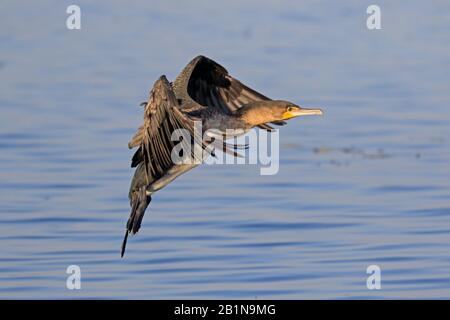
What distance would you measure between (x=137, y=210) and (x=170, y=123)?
73 centimetres

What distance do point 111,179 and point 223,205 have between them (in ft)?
4.06

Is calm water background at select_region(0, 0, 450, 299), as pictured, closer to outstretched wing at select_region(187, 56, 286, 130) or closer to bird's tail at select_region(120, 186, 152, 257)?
bird's tail at select_region(120, 186, 152, 257)

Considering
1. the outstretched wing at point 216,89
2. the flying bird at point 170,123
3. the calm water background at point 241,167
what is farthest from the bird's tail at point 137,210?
the outstretched wing at point 216,89

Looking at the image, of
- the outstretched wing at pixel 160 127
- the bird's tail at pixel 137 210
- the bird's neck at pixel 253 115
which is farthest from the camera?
the bird's neck at pixel 253 115

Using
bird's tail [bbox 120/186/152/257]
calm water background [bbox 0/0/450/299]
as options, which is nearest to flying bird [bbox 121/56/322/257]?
bird's tail [bbox 120/186/152/257]

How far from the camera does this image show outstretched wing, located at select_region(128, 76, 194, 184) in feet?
27.0

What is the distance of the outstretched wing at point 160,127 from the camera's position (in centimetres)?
824

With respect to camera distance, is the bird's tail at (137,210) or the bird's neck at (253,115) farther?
the bird's neck at (253,115)

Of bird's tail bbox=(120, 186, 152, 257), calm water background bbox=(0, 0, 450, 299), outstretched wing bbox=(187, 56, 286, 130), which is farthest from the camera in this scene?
outstretched wing bbox=(187, 56, 286, 130)

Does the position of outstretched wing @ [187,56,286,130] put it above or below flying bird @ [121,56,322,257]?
above

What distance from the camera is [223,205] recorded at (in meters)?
11.0

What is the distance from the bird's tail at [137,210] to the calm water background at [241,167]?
0.42 metres

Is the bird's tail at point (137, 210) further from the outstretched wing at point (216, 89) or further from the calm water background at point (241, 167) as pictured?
the outstretched wing at point (216, 89)

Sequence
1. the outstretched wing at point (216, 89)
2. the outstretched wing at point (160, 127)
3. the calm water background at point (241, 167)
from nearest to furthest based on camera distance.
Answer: the outstretched wing at point (160, 127)
the calm water background at point (241, 167)
the outstretched wing at point (216, 89)
